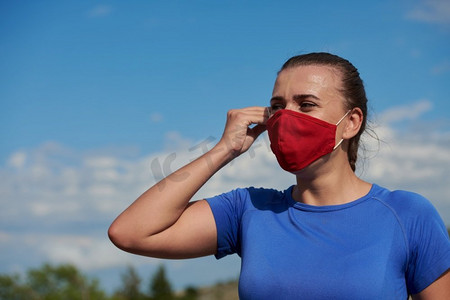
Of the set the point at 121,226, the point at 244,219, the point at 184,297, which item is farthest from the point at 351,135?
the point at 184,297

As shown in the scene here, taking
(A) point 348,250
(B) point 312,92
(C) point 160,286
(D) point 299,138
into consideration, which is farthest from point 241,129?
(C) point 160,286

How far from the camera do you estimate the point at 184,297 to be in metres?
55.3

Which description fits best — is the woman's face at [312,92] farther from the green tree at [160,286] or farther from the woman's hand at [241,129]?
the green tree at [160,286]

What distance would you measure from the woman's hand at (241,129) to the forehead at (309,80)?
0.97 feet

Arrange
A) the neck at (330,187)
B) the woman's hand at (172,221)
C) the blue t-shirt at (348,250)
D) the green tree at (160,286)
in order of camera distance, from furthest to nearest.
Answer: the green tree at (160,286)
the woman's hand at (172,221)
the neck at (330,187)
the blue t-shirt at (348,250)

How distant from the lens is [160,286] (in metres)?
57.1

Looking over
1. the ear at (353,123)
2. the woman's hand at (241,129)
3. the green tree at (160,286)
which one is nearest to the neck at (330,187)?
the ear at (353,123)

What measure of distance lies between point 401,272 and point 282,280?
2.17ft

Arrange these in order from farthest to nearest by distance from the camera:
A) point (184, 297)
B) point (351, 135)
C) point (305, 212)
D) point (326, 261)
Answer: point (184, 297), point (351, 135), point (305, 212), point (326, 261)

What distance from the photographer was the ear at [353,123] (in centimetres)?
363

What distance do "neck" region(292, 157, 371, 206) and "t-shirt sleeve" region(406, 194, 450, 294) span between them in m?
0.38

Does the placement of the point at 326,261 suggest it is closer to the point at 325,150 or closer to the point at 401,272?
the point at 401,272

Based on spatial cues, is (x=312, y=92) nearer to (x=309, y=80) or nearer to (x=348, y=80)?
(x=309, y=80)

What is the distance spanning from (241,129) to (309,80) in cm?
59
